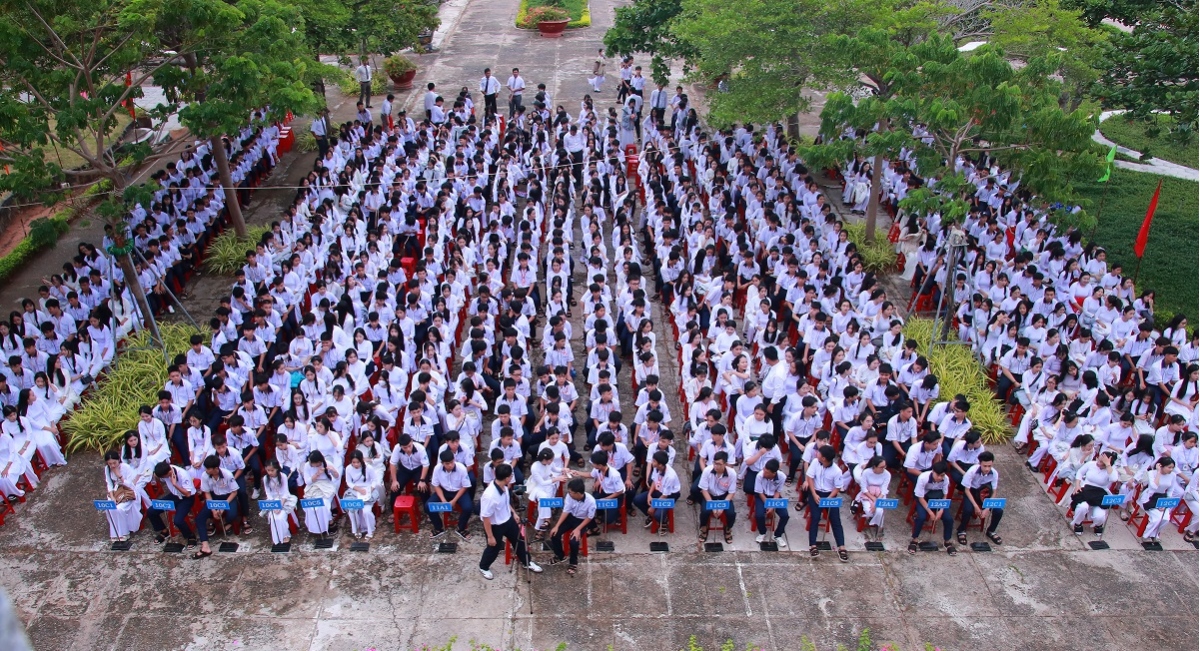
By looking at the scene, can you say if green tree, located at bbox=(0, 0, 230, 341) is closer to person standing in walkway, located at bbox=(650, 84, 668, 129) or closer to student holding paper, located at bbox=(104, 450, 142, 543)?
student holding paper, located at bbox=(104, 450, 142, 543)

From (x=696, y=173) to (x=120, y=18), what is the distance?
954 centimetres

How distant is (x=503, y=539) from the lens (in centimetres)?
780

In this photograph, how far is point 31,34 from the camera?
10250 millimetres

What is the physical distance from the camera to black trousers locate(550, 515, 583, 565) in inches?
301

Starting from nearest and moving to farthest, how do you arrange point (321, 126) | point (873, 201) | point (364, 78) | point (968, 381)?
point (968, 381)
point (873, 201)
point (321, 126)
point (364, 78)

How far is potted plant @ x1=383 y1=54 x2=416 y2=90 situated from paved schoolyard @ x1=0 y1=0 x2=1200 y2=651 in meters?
17.0

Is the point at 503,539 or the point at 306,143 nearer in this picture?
the point at 503,539

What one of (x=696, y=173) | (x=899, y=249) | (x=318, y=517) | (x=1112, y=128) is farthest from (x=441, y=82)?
(x=318, y=517)

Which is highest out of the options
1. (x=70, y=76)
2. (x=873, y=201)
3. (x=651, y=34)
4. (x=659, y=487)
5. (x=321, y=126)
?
(x=70, y=76)

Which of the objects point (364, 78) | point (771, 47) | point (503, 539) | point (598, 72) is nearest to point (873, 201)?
point (771, 47)

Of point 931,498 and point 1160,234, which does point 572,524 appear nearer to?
point 931,498

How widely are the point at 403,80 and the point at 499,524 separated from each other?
60.9ft

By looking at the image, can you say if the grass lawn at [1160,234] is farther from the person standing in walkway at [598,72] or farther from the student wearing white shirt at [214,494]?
the student wearing white shirt at [214,494]

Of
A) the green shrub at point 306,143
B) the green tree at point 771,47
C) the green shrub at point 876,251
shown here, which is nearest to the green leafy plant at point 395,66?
the green shrub at point 306,143
